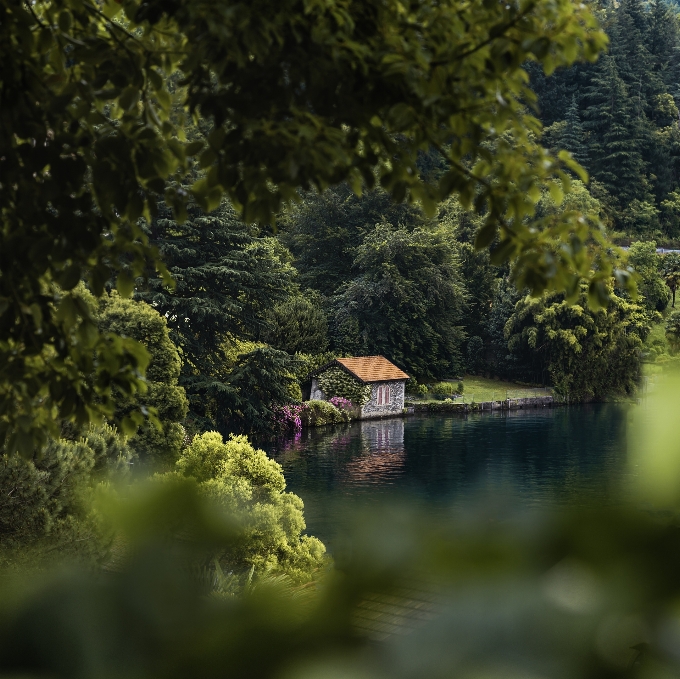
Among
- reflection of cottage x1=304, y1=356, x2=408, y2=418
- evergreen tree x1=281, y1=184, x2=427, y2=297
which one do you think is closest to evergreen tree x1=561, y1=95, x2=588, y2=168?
evergreen tree x1=281, y1=184, x2=427, y2=297

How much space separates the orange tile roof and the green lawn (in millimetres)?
2093

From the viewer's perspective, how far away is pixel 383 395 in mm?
31203

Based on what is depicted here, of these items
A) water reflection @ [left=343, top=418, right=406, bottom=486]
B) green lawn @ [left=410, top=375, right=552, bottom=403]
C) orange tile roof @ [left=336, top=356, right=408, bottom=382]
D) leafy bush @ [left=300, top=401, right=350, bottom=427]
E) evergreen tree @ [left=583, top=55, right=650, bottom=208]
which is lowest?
water reflection @ [left=343, top=418, right=406, bottom=486]

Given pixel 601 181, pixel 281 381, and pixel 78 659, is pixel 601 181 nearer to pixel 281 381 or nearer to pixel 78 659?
pixel 281 381

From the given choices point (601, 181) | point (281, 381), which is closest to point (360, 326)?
point (281, 381)

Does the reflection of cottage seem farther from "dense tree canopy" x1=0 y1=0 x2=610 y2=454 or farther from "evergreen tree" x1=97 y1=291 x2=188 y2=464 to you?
"dense tree canopy" x1=0 y1=0 x2=610 y2=454

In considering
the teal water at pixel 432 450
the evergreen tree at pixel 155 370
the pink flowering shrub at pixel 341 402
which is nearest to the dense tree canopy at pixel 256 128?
the teal water at pixel 432 450

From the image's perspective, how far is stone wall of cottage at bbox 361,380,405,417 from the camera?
3072 cm

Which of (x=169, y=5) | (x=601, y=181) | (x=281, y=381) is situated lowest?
(x=281, y=381)

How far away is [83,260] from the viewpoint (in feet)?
7.25

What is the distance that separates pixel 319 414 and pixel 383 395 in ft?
10.5

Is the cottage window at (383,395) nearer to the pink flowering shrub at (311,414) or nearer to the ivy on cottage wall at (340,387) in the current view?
the ivy on cottage wall at (340,387)

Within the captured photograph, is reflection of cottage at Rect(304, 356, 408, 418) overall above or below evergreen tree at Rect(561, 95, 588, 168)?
below

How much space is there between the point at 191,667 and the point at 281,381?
24344 mm
